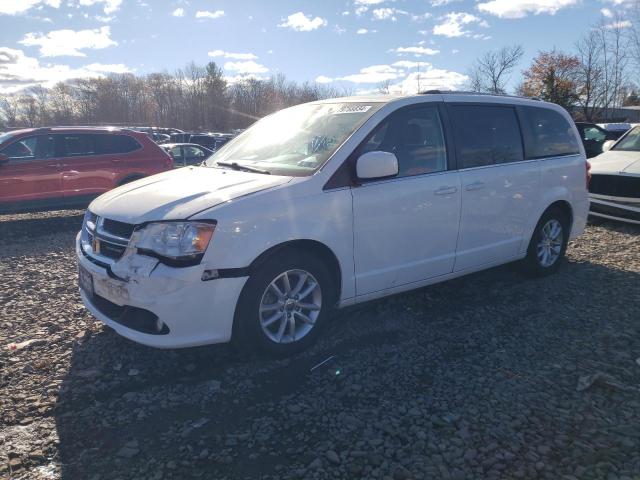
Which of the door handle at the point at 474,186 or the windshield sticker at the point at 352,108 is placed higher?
the windshield sticker at the point at 352,108

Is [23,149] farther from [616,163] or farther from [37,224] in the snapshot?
[616,163]

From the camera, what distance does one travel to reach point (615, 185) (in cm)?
792

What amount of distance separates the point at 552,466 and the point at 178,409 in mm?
2102

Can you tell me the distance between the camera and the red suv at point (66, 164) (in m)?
8.95

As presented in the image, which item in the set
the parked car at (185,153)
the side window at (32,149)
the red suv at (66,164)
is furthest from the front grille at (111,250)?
the parked car at (185,153)

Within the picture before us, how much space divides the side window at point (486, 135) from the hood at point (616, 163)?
3.94 metres

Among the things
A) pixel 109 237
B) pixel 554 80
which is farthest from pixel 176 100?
pixel 109 237

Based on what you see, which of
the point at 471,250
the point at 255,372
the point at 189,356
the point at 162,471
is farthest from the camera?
the point at 471,250

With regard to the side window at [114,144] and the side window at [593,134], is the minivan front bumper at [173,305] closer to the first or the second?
the side window at [114,144]

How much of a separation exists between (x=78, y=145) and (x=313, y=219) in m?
7.90

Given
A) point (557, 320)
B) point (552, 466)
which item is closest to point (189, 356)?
point (552, 466)

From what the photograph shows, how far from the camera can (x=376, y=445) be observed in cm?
263

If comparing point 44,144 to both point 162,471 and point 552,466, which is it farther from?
point 552,466

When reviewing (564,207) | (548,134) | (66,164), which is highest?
(548,134)
